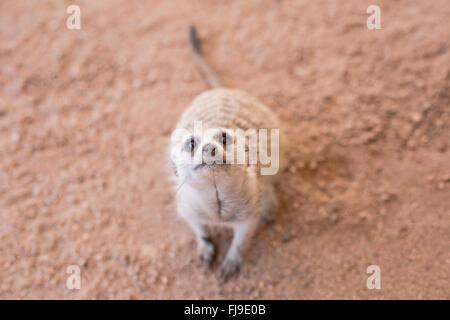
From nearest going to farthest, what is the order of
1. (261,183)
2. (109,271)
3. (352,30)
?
(261,183) < (109,271) < (352,30)

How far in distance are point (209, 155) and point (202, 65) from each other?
1.57 m

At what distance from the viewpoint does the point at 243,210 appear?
1.60 m

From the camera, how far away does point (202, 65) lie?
2562 millimetres

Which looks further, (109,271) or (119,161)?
(119,161)

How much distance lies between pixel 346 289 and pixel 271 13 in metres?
2.06

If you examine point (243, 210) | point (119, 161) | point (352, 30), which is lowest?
point (243, 210)

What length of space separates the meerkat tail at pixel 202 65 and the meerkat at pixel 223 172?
2 cm

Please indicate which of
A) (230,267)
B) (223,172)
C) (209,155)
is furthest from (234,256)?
(209,155)

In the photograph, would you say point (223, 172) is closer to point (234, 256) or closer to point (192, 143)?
point (192, 143)

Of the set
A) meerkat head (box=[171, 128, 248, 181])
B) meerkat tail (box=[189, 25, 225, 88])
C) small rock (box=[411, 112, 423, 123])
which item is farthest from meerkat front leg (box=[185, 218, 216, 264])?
small rock (box=[411, 112, 423, 123])

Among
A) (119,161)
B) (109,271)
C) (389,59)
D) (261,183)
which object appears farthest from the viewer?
(389,59)

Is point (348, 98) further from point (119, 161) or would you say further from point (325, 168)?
point (119, 161)

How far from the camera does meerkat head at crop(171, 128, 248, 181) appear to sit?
1.14 meters

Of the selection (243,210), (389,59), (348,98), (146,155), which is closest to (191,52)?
(146,155)
